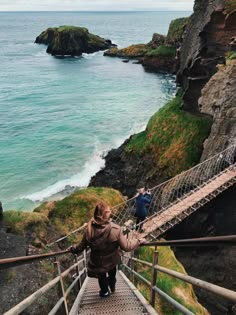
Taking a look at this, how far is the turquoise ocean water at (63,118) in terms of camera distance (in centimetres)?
3753

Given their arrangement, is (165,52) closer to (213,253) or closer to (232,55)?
(232,55)

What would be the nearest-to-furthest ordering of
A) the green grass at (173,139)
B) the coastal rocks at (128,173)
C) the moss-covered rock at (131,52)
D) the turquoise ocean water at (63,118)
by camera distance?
the green grass at (173,139)
the coastal rocks at (128,173)
the turquoise ocean water at (63,118)
the moss-covered rock at (131,52)

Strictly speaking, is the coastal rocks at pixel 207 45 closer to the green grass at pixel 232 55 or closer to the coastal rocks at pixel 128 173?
the green grass at pixel 232 55

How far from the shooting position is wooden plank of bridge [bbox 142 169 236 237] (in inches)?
706

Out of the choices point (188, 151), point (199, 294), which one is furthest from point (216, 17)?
point (199, 294)

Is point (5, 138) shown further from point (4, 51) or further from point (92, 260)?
point (4, 51)

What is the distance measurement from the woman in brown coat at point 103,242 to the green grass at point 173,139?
901 inches

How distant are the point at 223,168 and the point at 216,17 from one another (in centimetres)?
1615

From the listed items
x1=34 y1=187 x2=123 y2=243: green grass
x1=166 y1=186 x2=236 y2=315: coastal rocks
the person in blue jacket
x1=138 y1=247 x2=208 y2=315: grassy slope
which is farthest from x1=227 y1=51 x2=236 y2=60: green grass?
x1=138 y1=247 x2=208 y2=315: grassy slope

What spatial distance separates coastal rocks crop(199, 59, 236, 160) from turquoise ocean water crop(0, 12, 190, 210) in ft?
45.5

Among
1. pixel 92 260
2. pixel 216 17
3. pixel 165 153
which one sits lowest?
pixel 165 153

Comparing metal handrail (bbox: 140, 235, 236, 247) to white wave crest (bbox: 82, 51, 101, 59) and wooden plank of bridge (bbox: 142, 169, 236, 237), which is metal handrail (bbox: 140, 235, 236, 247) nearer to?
wooden plank of bridge (bbox: 142, 169, 236, 237)

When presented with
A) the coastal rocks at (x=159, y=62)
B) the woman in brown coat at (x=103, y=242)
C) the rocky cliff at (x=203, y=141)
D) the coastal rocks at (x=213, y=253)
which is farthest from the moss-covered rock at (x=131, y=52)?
the woman in brown coat at (x=103, y=242)

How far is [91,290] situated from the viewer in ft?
27.6
